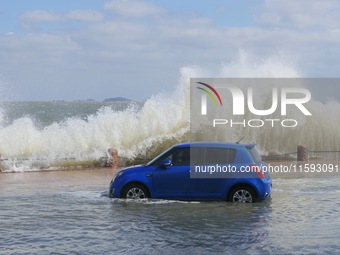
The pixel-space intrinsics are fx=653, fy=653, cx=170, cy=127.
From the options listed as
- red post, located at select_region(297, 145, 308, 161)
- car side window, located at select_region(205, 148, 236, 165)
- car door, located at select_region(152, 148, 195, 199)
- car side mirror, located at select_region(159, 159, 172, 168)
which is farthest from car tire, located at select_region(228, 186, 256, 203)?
red post, located at select_region(297, 145, 308, 161)

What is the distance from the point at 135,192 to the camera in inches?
610

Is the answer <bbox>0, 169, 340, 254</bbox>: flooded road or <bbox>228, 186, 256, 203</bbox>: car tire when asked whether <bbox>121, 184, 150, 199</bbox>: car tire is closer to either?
<bbox>0, 169, 340, 254</bbox>: flooded road

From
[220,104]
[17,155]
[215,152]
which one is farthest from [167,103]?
[215,152]

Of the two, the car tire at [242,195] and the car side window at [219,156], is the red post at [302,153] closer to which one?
the car side window at [219,156]

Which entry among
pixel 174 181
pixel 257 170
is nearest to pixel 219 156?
pixel 257 170

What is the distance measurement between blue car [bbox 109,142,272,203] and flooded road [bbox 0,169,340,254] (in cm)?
29

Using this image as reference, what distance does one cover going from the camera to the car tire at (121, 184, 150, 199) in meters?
15.5

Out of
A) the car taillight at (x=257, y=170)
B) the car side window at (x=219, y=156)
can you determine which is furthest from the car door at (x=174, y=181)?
the car taillight at (x=257, y=170)

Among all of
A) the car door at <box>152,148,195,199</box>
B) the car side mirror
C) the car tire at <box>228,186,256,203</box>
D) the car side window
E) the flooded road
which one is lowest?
the flooded road

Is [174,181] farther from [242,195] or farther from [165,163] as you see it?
[242,195]

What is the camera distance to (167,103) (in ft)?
108

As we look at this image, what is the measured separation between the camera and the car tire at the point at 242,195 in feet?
49.2

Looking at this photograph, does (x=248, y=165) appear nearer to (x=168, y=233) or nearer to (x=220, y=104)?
(x=168, y=233)

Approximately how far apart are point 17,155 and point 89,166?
5140 mm
